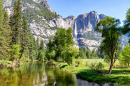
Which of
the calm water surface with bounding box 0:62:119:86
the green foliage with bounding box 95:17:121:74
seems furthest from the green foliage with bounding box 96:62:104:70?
the calm water surface with bounding box 0:62:119:86

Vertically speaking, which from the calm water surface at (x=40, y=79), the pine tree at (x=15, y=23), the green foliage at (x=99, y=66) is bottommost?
the calm water surface at (x=40, y=79)

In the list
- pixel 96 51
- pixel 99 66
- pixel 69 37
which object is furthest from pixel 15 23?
pixel 99 66

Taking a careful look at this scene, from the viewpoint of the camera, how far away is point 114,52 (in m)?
21.8

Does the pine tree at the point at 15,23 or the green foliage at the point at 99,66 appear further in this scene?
the pine tree at the point at 15,23

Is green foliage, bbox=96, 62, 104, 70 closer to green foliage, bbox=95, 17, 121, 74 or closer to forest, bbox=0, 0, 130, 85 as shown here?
forest, bbox=0, 0, 130, 85

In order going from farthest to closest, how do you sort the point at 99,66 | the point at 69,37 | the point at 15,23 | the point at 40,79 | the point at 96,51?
the point at 69,37
the point at 15,23
the point at 96,51
the point at 99,66
the point at 40,79

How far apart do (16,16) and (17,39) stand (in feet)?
36.8

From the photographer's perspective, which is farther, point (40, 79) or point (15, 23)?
point (15, 23)

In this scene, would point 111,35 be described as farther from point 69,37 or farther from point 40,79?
point 69,37

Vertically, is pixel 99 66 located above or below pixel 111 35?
below

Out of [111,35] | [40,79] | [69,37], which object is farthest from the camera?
[69,37]

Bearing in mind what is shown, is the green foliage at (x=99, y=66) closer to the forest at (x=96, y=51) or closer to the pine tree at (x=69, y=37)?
the forest at (x=96, y=51)

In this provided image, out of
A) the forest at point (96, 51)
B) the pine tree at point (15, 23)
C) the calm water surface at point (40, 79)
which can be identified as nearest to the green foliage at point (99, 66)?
the forest at point (96, 51)

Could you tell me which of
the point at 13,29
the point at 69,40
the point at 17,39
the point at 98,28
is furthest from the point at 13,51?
the point at 98,28
